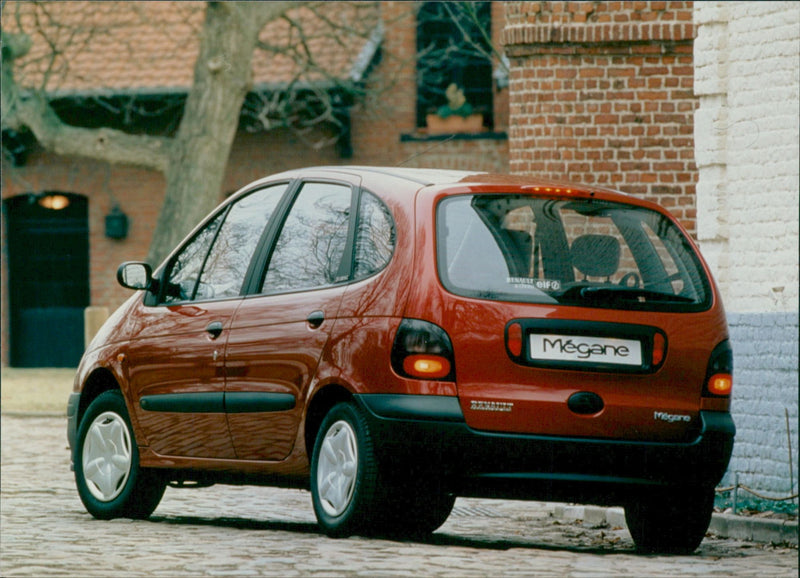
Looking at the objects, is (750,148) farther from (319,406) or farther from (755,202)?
(319,406)

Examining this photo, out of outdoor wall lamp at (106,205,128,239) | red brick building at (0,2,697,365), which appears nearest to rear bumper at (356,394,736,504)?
red brick building at (0,2,697,365)

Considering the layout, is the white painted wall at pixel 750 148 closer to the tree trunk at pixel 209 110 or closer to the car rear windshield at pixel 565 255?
the car rear windshield at pixel 565 255

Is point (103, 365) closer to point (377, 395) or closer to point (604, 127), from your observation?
point (377, 395)

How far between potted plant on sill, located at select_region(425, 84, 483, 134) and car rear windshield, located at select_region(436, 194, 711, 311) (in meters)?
18.8

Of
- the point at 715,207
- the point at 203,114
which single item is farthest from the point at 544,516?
the point at 203,114

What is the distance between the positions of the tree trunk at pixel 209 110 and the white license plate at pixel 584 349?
1361 centimetres

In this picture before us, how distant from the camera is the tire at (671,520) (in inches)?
301

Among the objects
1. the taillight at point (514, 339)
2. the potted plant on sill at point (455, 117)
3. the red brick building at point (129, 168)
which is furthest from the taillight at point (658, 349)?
the potted plant on sill at point (455, 117)

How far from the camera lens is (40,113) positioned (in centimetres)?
2166

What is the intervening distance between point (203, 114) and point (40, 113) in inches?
90.4

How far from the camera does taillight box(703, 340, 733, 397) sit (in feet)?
24.5

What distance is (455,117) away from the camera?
26.6 m

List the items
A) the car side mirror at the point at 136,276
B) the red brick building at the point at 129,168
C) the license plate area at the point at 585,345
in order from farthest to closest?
the red brick building at the point at 129,168, the car side mirror at the point at 136,276, the license plate area at the point at 585,345

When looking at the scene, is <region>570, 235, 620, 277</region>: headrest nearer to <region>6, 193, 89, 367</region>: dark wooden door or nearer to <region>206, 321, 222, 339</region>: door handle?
<region>206, 321, 222, 339</region>: door handle
